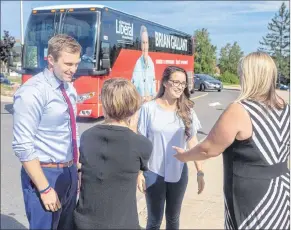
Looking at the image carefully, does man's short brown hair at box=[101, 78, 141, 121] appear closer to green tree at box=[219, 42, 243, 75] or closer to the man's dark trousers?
the man's dark trousers

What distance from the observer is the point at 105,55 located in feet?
38.4

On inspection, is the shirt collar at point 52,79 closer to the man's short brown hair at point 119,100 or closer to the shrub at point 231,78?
the man's short brown hair at point 119,100

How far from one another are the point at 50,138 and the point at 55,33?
8.99m

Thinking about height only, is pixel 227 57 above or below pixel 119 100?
above

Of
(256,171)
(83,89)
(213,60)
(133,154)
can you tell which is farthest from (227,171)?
(83,89)

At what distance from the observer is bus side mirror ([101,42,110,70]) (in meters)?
11.5

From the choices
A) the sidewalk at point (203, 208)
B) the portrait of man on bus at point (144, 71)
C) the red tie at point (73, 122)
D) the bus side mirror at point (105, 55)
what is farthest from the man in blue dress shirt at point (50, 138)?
the bus side mirror at point (105, 55)

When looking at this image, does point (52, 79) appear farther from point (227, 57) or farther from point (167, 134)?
point (227, 57)

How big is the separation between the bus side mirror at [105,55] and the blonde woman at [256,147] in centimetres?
935

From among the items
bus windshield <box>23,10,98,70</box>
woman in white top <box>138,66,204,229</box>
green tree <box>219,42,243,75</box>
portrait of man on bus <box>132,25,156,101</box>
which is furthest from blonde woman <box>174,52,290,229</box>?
bus windshield <box>23,10,98,70</box>

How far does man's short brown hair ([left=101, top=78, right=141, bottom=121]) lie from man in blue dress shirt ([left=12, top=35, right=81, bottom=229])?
1.21 feet

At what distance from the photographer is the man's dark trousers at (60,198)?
102 inches

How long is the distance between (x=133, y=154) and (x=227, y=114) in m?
0.57

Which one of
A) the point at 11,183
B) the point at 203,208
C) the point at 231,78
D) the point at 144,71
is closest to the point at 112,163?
the point at 231,78
